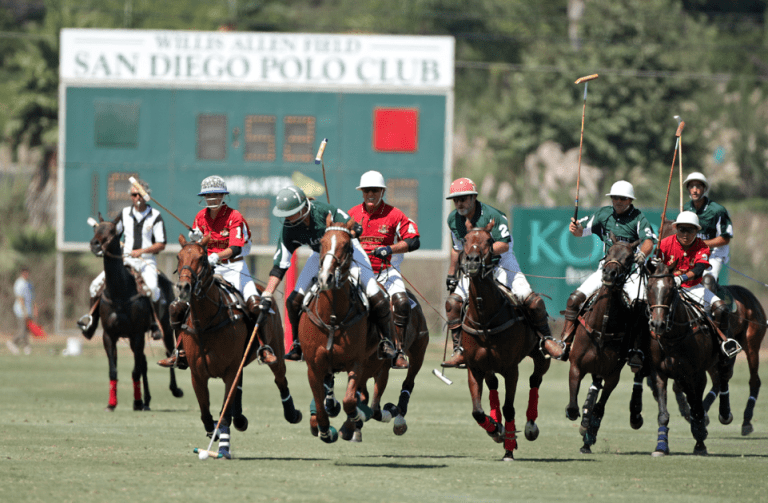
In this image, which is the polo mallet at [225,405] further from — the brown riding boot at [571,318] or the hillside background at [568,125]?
the hillside background at [568,125]

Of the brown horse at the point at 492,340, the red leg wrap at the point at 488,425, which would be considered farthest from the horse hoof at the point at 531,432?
the red leg wrap at the point at 488,425

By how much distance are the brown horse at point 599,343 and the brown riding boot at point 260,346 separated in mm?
3299

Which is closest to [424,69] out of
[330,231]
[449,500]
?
[330,231]

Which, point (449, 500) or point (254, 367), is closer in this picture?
point (449, 500)

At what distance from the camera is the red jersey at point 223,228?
13969 mm

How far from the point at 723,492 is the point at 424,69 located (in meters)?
20.0

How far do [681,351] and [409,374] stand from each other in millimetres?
3188

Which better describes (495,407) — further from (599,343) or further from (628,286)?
(628,286)

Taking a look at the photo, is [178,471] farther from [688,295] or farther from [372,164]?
[372,164]

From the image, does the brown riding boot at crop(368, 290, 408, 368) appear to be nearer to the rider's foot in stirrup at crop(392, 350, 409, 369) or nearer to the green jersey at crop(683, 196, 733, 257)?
the rider's foot in stirrup at crop(392, 350, 409, 369)

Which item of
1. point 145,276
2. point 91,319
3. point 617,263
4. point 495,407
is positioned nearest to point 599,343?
point 617,263

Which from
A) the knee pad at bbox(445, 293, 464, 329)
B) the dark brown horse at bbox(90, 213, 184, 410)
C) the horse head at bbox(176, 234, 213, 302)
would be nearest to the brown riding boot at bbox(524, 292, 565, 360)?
the knee pad at bbox(445, 293, 464, 329)

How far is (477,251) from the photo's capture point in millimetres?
13117

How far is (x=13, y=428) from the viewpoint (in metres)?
15.9
